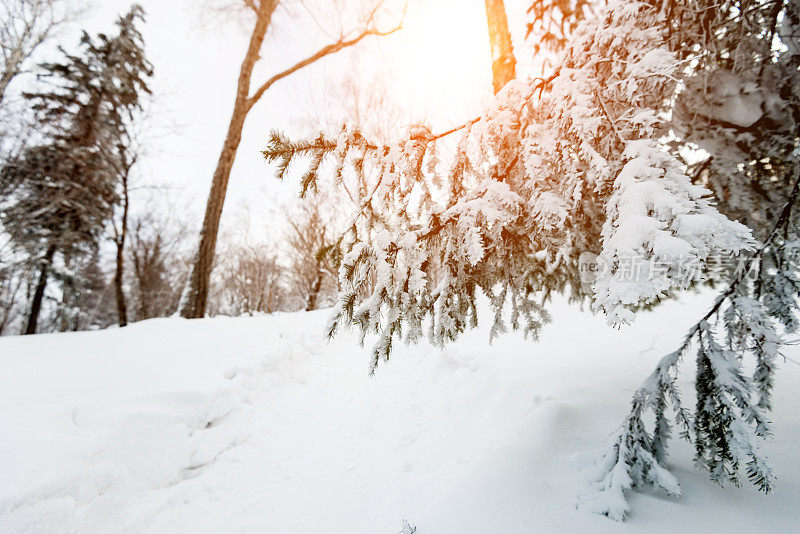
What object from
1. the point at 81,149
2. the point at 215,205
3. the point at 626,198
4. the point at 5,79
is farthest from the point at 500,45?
the point at 81,149

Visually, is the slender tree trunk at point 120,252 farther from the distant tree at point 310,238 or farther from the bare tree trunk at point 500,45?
the bare tree trunk at point 500,45

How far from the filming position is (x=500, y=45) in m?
2.97

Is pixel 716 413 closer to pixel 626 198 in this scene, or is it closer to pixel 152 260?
pixel 626 198

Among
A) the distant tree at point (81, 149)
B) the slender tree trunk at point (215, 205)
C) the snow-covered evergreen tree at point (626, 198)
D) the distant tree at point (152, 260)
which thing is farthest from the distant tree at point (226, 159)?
the distant tree at point (152, 260)

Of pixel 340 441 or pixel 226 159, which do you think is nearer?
pixel 340 441

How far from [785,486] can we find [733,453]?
59 cm

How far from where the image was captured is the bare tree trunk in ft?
9.61

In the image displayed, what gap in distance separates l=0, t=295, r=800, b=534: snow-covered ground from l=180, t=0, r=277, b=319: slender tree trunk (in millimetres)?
1669

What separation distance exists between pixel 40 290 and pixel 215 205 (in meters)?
11.2

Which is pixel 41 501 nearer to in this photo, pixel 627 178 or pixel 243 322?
pixel 627 178

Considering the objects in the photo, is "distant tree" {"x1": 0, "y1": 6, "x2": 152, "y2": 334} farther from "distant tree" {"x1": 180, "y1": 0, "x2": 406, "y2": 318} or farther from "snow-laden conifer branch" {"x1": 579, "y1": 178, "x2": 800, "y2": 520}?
"snow-laden conifer branch" {"x1": 579, "y1": 178, "x2": 800, "y2": 520}

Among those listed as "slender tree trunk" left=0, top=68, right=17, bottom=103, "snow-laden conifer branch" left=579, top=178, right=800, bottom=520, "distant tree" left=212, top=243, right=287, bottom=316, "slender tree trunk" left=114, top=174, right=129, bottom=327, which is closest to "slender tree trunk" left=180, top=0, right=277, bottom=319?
"slender tree trunk" left=0, top=68, right=17, bottom=103

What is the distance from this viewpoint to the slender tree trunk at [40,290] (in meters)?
11.9

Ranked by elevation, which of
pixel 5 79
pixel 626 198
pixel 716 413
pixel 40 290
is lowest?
pixel 716 413
